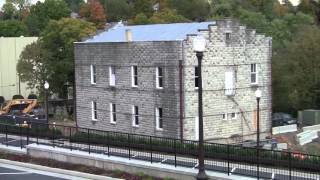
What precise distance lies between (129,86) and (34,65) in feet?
73.7

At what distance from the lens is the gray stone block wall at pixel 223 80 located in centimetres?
4128

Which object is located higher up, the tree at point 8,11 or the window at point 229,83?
the tree at point 8,11

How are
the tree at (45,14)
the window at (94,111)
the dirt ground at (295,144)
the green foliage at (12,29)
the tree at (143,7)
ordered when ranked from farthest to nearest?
the tree at (143,7)
the tree at (45,14)
the green foliage at (12,29)
the window at (94,111)
the dirt ground at (295,144)

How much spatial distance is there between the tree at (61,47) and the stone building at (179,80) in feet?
43.8

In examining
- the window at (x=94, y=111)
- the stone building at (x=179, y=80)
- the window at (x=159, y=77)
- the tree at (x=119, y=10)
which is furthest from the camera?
the tree at (x=119, y=10)

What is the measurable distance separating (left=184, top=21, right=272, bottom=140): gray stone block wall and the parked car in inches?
317

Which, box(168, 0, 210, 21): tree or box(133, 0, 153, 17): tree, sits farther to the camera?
box(168, 0, 210, 21): tree

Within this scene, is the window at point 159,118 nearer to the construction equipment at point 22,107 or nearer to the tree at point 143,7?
the construction equipment at point 22,107

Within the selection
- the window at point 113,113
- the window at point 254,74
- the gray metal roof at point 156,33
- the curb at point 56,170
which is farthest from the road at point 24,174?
the window at point 254,74

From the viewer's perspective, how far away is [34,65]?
64062 millimetres

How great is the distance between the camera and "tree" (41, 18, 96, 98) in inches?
2419

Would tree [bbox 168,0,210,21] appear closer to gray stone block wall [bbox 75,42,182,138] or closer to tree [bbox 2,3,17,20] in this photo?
tree [bbox 2,3,17,20]

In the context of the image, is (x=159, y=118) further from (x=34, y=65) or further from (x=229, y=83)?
(x=34, y=65)

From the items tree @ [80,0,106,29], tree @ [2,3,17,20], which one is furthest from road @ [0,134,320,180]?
tree @ [2,3,17,20]
